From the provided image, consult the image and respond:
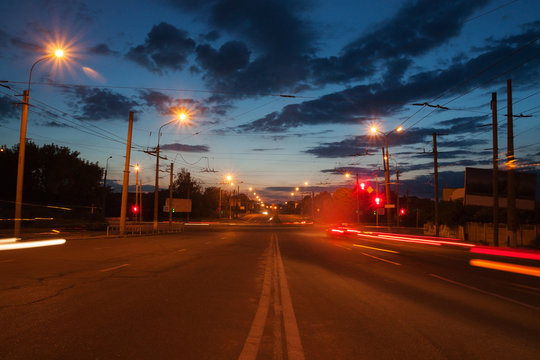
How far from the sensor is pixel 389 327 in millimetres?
6477

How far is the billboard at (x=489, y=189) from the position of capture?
4169cm

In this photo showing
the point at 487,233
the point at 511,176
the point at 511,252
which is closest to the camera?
the point at 511,252

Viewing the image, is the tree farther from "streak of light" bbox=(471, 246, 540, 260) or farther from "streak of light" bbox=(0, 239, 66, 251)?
"streak of light" bbox=(471, 246, 540, 260)

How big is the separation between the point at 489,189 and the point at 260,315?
4303cm

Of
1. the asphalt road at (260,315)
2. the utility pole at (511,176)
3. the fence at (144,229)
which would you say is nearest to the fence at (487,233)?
the utility pole at (511,176)

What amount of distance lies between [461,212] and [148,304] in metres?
43.3

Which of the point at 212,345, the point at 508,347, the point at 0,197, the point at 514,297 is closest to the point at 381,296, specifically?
the point at 514,297

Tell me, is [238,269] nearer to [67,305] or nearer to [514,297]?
[67,305]

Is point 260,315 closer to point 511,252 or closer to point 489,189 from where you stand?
point 511,252

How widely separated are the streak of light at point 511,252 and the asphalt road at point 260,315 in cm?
810

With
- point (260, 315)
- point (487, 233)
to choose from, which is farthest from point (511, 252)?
point (487, 233)

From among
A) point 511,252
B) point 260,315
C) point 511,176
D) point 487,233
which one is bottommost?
point 260,315

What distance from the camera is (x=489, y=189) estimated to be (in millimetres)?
42812

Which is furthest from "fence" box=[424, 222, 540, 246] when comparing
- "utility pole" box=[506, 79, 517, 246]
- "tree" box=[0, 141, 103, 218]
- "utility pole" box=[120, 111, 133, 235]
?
"tree" box=[0, 141, 103, 218]
